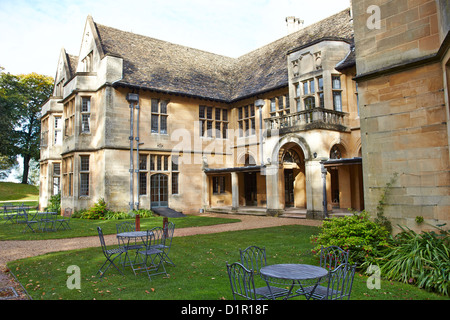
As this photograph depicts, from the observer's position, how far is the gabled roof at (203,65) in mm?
20672

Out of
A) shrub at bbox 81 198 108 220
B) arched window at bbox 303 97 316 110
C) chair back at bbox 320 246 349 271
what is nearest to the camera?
chair back at bbox 320 246 349 271

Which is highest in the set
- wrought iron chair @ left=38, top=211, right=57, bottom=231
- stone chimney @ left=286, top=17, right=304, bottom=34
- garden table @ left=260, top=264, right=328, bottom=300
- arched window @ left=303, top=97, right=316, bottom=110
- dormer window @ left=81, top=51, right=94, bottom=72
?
stone chimney @ left=286, top=17, right=304, bottom=34

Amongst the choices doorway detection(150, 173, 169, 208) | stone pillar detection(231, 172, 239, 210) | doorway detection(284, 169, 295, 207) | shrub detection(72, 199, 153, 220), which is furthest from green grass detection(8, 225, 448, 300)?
doorway detection(284, 169, 295, 207)

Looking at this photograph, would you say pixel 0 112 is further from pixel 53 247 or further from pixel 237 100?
pixel 53 247

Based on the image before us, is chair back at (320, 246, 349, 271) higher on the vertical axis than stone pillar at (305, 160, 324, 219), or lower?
lower

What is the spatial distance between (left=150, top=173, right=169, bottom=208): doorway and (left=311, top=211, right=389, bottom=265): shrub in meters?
14.7

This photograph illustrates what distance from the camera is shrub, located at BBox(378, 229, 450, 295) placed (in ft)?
18.1

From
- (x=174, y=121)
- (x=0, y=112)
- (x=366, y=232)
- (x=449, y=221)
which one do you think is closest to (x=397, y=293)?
(x=366, y=232)

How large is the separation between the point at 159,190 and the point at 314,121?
10.8m

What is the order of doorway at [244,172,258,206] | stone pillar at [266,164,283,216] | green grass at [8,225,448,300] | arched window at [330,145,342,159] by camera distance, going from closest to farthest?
green grass at [8,225,448,300] → arched window at [330,145,342,159] → stone pillar at [266,164,283,216] → doorway at [244,172,258,206]

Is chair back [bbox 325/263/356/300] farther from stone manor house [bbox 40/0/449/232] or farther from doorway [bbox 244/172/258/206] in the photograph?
doorway [bbox 244/172/258/206]

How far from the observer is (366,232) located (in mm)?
7188

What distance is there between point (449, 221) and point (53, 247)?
1082cm

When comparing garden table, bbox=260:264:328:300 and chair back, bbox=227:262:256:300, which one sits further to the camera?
garden table, bbox=260:264:328:300
